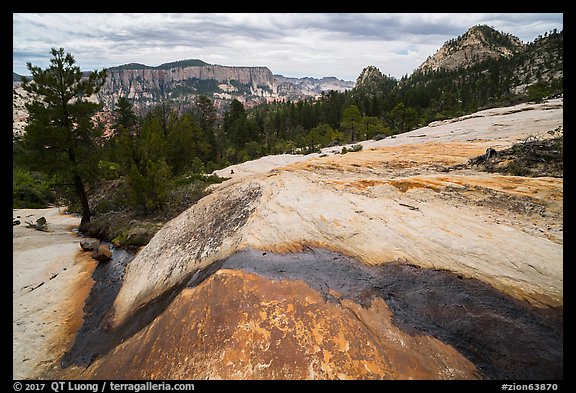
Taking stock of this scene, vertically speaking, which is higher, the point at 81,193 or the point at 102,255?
the point at 81,193

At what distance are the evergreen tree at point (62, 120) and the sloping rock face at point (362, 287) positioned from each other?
11.7 m

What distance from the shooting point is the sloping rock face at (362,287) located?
15.3 feet

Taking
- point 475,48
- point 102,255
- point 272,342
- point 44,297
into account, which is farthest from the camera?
point 475,48

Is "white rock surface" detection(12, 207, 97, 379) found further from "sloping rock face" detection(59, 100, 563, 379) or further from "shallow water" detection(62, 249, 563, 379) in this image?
"sloping rock face" detection(59, 100, 563, 379)

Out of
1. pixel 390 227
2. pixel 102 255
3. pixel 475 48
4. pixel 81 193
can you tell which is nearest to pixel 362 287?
pixel 390 227

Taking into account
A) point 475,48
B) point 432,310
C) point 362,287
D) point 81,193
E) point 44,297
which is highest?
point 475,48

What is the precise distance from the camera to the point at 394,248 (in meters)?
7.43

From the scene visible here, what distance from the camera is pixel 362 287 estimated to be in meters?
6.33

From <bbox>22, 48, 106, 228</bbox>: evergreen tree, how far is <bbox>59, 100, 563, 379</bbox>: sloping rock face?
1170 cm

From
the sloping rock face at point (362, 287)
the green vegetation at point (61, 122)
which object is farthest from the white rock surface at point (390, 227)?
the green vegetation at point (61, 122)

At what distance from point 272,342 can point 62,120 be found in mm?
20261

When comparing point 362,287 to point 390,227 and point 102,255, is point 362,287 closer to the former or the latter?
point 390,227
